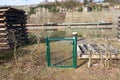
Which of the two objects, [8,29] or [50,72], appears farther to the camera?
[8,29]

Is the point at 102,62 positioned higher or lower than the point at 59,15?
higher

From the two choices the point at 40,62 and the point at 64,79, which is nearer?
the point at 64,79

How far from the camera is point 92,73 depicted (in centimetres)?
710

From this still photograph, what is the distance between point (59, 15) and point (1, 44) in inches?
1665

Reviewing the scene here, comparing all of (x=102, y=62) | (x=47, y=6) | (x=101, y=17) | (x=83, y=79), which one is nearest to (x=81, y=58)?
(x=102, y=62)

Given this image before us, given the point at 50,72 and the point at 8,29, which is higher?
the point at 8,29

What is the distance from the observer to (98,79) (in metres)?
6.49

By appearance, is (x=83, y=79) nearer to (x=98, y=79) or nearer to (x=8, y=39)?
(x=98, y=79)

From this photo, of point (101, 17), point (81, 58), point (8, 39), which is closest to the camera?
point (81, 58)

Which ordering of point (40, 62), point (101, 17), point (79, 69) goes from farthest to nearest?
point (101, 17) < point (40, 62) < point (79, 69)

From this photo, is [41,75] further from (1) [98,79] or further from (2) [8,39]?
(2) [8,39]

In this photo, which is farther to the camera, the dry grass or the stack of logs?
the stack of logs

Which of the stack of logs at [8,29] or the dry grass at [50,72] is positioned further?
the stack of logs at [8,29]

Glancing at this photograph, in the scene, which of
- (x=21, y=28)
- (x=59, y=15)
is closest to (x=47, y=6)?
(x=59, y=15)
